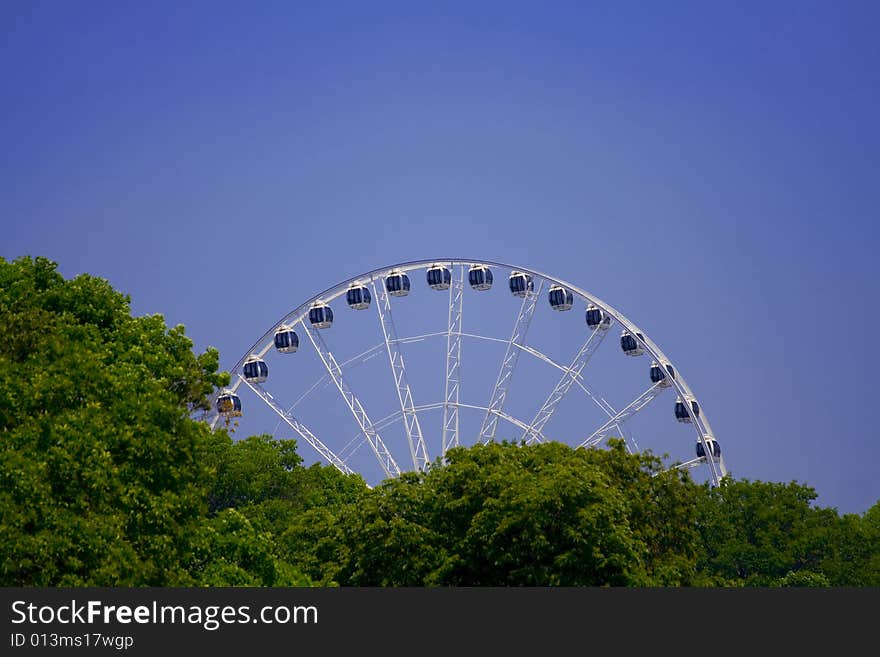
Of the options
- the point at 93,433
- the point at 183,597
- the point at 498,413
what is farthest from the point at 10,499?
the point at 498,413

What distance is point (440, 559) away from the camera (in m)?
53.1

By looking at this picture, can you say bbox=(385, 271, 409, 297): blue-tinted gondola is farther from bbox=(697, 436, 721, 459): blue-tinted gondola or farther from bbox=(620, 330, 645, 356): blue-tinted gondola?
bbox=(697, 436, 721, 459): blue-tinted gondola

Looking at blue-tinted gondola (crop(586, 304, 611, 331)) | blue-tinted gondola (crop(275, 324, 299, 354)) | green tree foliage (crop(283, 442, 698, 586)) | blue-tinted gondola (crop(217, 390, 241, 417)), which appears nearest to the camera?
green tree foliage (crop(283, 442, 698, 586))

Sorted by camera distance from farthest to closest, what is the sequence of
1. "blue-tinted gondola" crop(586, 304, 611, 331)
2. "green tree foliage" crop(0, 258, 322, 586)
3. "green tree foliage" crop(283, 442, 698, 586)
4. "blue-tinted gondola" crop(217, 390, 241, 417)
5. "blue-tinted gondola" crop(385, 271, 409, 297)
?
1. "blue-tinted gondola" crop(385, 271, 409, 297)
2. "blue-tinted gondola" crop(586, 304, 611, 331)
3. "blue-tinted gondola" crop(217, 390, 241, 417)
4. "green tree foliage" crop(283, 442, 698, 586)
5. "green tree foliage" crop(0, 258, 322, 586)

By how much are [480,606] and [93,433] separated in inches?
485

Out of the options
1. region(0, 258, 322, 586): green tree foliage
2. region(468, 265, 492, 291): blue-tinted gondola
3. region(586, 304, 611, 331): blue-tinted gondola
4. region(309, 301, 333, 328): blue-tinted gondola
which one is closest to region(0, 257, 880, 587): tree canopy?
region(0, 258, 322, 586): green tree foliage

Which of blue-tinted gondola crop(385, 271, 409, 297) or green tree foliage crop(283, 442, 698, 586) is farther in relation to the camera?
blue-tinted gondola crop(385, 271, 409, 297)

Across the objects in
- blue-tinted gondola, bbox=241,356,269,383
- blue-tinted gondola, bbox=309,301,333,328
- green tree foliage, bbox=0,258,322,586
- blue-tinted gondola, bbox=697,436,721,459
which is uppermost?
blue-tinted gondola, bbox=309,301,333,328

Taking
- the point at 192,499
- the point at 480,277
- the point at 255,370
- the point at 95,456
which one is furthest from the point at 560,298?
the point at 95,456

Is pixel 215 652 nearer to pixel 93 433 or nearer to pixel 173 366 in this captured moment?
pixel 93 433

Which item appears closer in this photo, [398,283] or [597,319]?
[597,319]

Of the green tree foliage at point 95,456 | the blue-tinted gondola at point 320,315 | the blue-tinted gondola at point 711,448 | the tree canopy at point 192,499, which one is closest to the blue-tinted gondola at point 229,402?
the blue-tinted gondola at point 320,315

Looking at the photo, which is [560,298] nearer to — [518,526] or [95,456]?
[518,526]

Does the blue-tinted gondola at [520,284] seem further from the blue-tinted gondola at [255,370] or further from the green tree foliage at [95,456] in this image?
the green tree foliage at [95,456]
